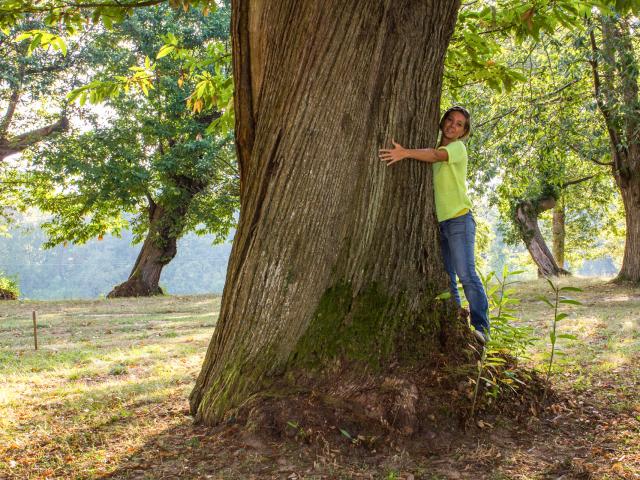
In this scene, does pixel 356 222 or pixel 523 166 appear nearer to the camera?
pixel 356 222

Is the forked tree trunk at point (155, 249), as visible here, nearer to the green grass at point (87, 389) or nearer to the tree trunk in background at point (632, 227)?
the green grass at point (87, 389)

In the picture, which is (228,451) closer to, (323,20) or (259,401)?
(259,401)

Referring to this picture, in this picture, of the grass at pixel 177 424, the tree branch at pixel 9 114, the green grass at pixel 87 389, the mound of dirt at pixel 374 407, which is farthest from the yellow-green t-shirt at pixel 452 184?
the tree branch at pixel 9 114

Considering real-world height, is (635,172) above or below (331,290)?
above

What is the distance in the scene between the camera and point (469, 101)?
1459 centimetres

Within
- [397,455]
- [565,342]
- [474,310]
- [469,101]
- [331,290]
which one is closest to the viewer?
[397,455]

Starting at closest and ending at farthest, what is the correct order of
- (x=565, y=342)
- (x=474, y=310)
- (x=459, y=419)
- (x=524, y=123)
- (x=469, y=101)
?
(x=459, y=419) < (x=474, y=310) < (x=565, y=342) < (x=524, y=123) < (x=469, y=101)

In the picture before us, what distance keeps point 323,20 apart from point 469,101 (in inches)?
458

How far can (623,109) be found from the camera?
40.3ft

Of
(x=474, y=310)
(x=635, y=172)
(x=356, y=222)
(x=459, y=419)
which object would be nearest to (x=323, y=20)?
(x=356, y=222)

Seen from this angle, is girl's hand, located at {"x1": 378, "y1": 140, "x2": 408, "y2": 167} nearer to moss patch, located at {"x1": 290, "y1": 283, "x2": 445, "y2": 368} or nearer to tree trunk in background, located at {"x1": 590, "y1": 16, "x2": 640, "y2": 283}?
moss patch, located at {"x1": 290, "y1": 283, "x2": 445, "y2": 368}

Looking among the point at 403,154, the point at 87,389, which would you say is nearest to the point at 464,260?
the point at 403,154

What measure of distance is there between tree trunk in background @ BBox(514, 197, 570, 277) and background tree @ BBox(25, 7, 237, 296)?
10304 mm

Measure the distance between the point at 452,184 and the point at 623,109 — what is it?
10.1m
